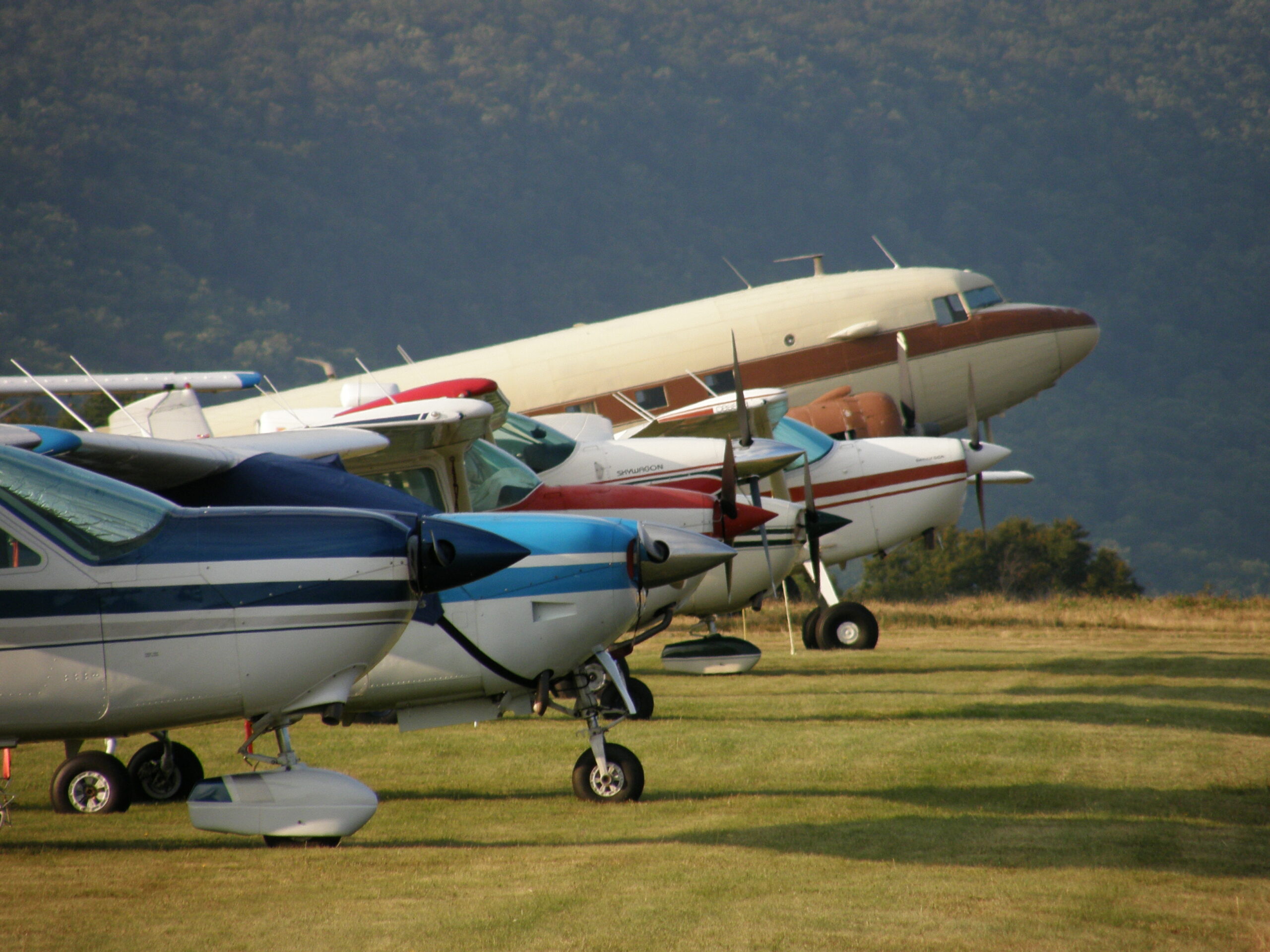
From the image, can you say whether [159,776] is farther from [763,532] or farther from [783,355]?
[783,355]

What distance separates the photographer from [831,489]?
1564cm

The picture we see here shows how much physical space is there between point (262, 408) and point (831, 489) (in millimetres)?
11287

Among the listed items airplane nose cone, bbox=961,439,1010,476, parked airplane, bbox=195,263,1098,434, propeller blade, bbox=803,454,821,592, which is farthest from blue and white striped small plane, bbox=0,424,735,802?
parked airplane, bbox=195,263,1098,434

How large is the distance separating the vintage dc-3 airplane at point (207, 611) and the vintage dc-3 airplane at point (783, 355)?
17.1 metres

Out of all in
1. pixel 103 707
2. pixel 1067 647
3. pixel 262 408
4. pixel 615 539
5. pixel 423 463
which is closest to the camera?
pixel 103 707

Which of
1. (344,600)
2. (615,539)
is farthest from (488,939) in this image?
(615,539)

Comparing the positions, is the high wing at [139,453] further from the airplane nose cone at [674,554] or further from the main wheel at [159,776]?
the airplane nose cone at [674,554]

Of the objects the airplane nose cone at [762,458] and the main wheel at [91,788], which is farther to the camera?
the airplane nose cone at [762,458]

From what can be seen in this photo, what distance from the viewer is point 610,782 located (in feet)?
24.7

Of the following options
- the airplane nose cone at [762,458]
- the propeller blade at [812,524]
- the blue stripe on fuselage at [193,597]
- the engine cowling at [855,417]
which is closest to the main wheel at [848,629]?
the engine cowling at [855,417]

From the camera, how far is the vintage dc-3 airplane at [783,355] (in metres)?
23.2

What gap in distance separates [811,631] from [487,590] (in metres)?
10.3

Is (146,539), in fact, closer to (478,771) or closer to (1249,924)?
(478,771)

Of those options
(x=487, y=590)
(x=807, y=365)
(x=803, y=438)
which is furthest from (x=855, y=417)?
(x=487, y=590)
